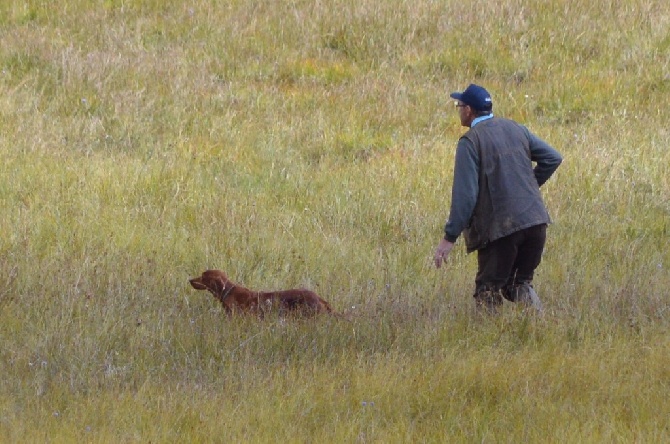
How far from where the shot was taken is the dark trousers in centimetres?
609

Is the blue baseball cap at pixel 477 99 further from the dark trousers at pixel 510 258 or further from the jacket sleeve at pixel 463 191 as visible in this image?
the dark trousers at pixel 510 258

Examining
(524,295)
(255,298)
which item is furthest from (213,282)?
(524,295)

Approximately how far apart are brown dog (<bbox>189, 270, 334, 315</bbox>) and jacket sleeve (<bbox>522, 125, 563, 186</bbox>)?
1596 millimetres

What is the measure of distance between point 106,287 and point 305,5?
30.3 feet

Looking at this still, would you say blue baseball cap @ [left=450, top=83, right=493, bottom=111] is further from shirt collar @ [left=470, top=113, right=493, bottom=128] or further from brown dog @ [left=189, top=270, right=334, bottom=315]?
brown dog @ [left=189, top=270, right=334, bottom=315]

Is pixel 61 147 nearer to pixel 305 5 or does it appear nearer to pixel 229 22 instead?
pixel 229 22

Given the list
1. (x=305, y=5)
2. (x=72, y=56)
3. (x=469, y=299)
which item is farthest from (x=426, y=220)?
(x=305, y=5)

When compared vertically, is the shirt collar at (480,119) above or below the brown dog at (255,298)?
above

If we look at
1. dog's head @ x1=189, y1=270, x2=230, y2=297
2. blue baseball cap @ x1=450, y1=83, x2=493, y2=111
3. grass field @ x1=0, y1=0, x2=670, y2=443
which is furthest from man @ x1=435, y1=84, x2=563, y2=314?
dog's head @ x1=189, y1=270, x2=230, y2=297

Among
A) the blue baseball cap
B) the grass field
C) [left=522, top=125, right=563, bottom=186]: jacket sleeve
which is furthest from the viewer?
[left=522, top=125, right=563, bottom=186]: jacket sleeve

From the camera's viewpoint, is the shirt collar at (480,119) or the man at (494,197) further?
the shirt collar at (480,119)

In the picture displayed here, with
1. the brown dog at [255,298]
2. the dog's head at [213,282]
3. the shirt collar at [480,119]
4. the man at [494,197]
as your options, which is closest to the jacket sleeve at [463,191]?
the man at [494,197]

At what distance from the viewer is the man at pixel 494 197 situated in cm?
595

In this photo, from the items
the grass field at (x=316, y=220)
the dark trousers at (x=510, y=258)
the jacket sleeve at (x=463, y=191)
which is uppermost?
the jacket sleeve at (x=463, y=191)
